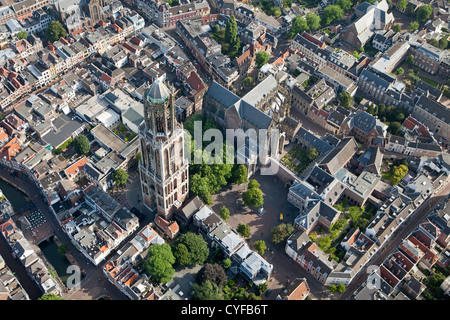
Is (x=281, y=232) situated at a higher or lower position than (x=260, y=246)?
higher

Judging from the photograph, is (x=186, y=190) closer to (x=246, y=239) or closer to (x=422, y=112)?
(x=246, y=239)

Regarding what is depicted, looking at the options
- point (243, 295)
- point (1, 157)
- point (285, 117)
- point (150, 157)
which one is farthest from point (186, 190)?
point (1, 157)

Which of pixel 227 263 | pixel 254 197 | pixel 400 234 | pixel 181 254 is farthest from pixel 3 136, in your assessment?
pixel 400 234

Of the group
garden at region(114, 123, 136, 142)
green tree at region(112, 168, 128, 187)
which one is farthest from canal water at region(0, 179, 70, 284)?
garden at region(114, 123, 136, 142)

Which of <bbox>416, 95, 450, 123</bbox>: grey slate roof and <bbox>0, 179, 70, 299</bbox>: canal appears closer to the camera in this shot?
<bbox>0, 179, 70, 299</bbox>: canal

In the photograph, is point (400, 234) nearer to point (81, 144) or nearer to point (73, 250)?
point (73, 250)

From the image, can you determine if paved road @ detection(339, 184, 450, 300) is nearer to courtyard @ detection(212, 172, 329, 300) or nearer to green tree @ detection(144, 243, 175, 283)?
courtyard @ detection(212, 172, 329, 300)
